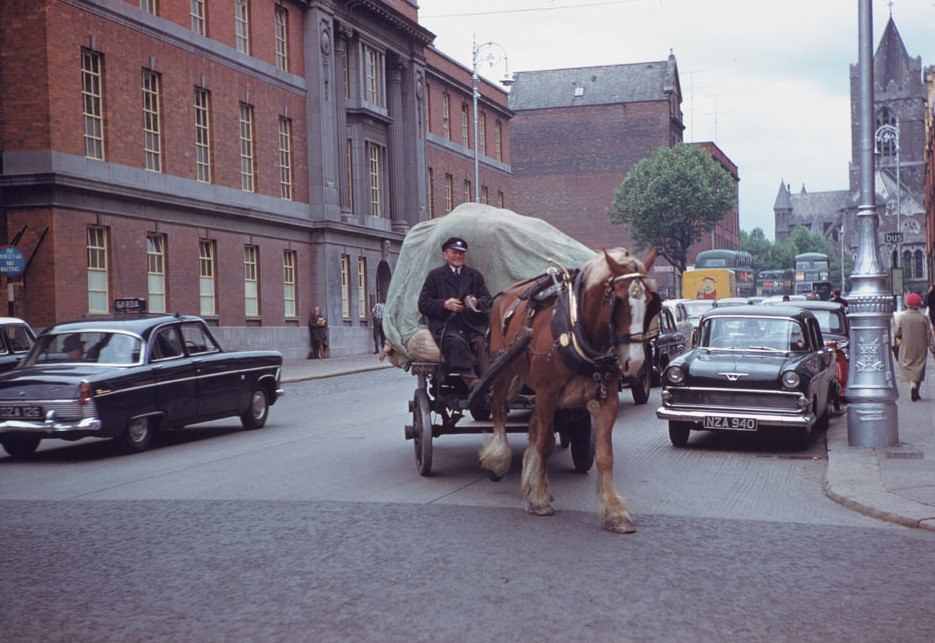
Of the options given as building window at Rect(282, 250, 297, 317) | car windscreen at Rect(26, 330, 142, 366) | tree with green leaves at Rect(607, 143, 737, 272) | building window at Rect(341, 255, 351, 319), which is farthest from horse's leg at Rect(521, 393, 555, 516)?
tree with green leaves at Rect(607, 143, 737, 272)

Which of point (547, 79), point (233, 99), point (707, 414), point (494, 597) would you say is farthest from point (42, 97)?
point (547, 79)

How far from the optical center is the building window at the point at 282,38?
127 feet

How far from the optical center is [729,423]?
1281 centimetres

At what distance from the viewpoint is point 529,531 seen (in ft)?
25.5

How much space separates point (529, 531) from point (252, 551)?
1923mm

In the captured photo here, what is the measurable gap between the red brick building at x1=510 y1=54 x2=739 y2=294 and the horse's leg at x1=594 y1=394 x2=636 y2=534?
278 feet

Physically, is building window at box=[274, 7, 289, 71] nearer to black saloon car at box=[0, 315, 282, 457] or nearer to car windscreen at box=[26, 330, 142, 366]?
black saloon car at box=[0, 315, 282, 457]

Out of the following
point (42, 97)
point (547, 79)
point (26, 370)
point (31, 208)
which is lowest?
point (26, 370)

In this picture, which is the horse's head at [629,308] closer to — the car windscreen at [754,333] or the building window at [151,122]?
the car windscreen at [754,333]

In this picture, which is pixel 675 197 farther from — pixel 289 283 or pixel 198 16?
pixel 198 16

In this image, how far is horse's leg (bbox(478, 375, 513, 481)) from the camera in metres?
9.56

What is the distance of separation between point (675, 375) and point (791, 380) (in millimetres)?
1320

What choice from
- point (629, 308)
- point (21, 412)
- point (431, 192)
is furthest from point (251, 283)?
point (629, 308)

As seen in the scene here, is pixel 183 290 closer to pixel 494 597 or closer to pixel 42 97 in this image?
pixel 42 97
